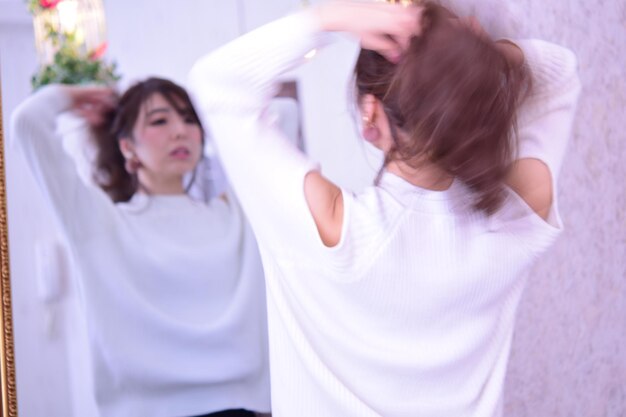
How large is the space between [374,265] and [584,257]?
35.8 inches

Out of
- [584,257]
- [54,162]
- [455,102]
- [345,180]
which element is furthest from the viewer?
[584,257]

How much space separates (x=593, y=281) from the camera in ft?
5.60

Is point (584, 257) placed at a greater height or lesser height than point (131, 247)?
lesser

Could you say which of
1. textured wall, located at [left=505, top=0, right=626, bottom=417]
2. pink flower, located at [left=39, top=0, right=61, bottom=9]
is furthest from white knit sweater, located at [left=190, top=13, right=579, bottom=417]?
textured wall, located at [left=505, top=0, right=626, bottom=417]

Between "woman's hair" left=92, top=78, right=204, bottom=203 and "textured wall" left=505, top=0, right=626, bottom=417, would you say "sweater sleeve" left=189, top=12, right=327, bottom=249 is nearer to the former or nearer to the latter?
"woman's hair" left=92, top=78, right=204, bottom=203

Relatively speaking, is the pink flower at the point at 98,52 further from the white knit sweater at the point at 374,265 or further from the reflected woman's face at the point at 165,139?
the white knit sweater at the point at 374,265

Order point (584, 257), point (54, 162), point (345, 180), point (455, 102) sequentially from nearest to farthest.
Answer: point (455, 102)
point (54, 162)
point (345, 180)
point (584, 257)

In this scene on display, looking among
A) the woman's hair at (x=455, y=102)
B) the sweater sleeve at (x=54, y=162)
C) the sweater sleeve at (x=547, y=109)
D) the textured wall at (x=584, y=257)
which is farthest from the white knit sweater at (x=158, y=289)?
the textured wall at (x=584, y=257)

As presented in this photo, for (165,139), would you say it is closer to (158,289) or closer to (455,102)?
(158,289)

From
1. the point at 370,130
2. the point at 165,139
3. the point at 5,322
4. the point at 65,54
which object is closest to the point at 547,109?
the point at 370,130

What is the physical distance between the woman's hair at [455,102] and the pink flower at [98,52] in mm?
402

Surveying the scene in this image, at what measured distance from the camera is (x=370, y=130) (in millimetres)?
1041

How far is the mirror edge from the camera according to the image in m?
1.05

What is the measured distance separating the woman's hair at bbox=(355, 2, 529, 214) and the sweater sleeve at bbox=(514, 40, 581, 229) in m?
0.14
